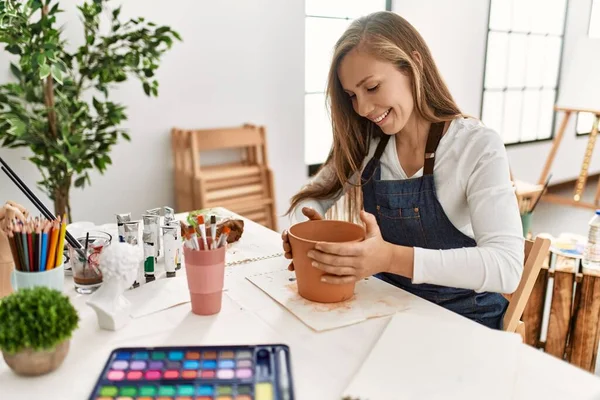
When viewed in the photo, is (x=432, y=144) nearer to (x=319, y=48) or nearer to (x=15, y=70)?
(x=15, y=70)

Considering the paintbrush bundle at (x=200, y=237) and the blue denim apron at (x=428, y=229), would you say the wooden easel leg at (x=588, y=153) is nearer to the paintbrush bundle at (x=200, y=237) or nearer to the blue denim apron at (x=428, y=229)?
the blue denim apron at (x=428, y=229)

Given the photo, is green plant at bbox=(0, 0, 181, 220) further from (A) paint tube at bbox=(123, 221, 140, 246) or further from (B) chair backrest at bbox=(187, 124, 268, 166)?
(A) paint tube at bbox=(123, 221, 140, 246)

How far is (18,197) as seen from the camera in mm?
2502

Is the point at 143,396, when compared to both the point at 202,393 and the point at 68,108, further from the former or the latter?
the point at 68,108

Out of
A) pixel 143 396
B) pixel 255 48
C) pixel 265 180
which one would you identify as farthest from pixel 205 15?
pixel 143 396

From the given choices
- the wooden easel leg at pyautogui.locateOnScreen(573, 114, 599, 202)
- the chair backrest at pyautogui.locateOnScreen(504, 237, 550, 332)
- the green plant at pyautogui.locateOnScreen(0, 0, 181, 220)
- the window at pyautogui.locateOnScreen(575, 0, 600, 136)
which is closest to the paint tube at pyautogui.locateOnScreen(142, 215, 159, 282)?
the chair backrest at pyautogui.locateOnScreen(504, 237, 550, 332)

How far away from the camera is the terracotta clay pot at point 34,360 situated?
30.1 inches

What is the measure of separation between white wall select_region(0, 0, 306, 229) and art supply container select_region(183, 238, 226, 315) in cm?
187

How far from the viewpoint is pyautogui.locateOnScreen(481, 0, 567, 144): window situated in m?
4.67

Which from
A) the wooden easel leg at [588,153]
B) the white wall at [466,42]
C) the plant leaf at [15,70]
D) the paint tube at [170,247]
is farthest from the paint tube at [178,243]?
the wooden easel leg at [588,153]

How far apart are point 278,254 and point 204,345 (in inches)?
19.3

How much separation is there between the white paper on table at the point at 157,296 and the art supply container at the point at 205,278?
0.07 m

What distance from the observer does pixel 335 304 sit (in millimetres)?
1036

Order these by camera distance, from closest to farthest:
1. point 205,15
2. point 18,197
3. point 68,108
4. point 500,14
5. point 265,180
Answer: point 68,108 → point 18,197 → point 205,15 → point 265,180 → point 500,14
